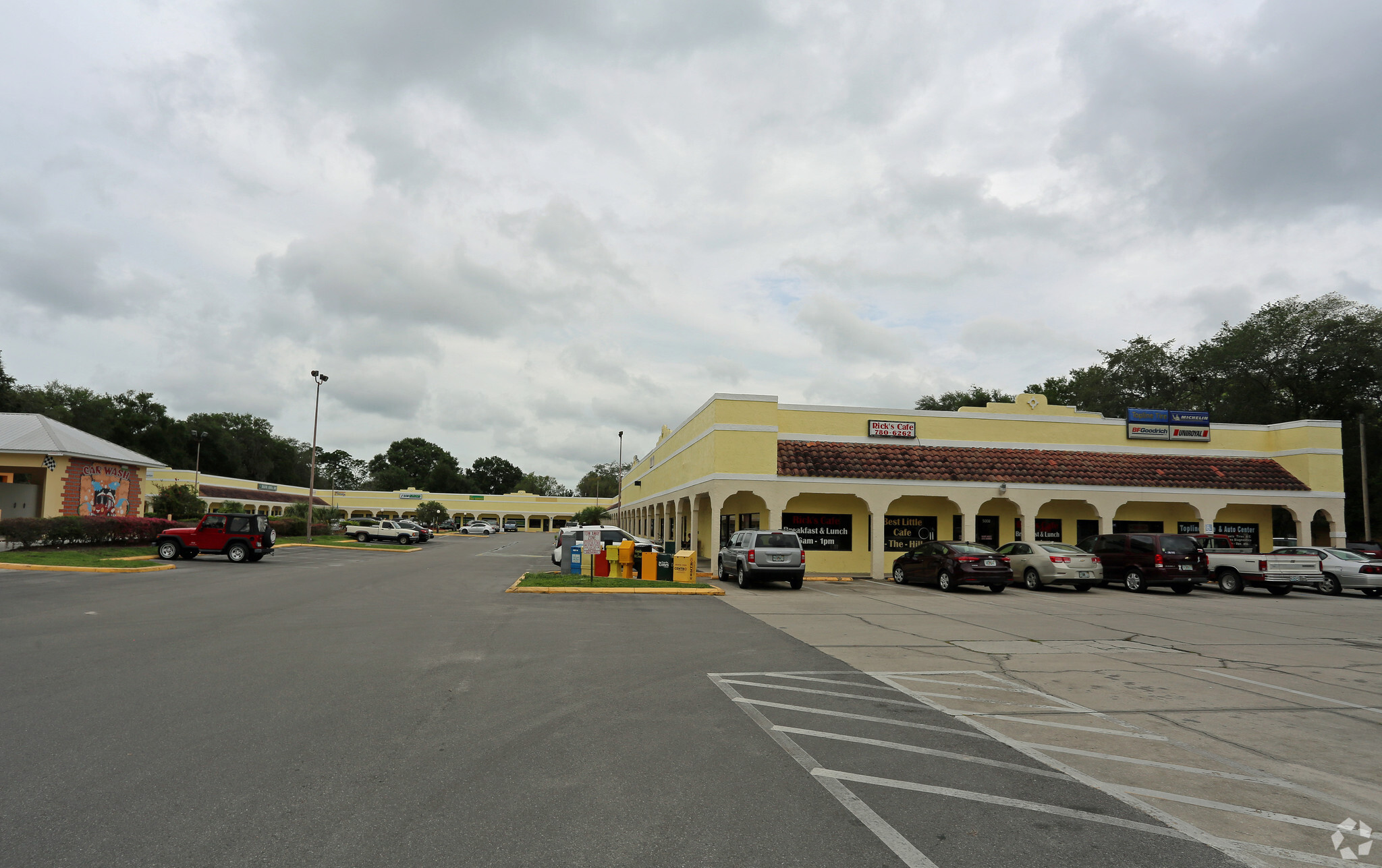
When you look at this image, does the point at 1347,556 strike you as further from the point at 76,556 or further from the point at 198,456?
the point at 198,456

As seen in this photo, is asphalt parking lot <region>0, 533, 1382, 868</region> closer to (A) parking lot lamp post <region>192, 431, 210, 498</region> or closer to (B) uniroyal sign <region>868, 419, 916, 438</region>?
(B) uniroyal sign <region>868, 419, 916, 438</region>

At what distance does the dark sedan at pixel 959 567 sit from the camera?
22.0 metres

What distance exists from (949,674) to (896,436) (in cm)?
2006

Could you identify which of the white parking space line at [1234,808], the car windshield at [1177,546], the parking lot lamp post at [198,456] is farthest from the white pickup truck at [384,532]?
the white parking space line at [1234,808]

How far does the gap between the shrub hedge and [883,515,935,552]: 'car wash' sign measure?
2988 centimetres

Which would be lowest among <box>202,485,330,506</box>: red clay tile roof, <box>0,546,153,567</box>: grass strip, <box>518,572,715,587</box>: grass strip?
<box>518,572,715,587</box>: grass strip

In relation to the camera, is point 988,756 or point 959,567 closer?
point 988,756

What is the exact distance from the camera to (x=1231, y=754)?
6.41 metres

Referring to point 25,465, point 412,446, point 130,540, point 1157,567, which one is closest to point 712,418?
point 1157,567

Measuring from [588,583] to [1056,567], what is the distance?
46.4 feet

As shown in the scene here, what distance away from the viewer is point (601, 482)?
150000 millimetres

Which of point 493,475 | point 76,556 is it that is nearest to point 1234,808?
point 76,556

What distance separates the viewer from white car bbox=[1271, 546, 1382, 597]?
23.7 m

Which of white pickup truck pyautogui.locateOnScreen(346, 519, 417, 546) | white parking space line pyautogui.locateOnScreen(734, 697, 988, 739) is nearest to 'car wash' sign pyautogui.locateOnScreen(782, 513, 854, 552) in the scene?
white parking space line pyautogui.locateOnScreen(734, 697, 988, 739)
